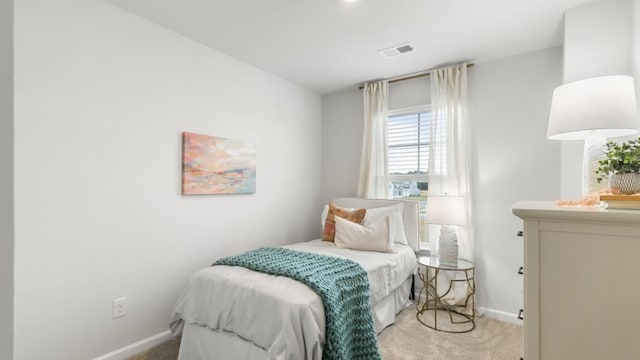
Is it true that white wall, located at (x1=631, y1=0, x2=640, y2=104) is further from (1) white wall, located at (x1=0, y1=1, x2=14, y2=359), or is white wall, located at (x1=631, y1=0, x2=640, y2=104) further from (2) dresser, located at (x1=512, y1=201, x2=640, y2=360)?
(1) white wall, located at (x1=0, y1=1, x2=14, y2=359)

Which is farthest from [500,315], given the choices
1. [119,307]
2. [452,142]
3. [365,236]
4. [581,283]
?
[119,307]

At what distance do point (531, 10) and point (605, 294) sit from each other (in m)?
2.09

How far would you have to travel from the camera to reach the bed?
5.48 ft

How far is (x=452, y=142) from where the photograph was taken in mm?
3107

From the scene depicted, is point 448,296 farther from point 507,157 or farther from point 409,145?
point 409,145

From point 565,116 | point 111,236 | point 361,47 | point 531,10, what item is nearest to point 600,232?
point 565,116

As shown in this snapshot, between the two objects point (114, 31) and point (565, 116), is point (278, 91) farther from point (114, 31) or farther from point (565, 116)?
point (565, 116)

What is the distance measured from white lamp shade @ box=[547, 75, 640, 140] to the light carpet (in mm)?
1750

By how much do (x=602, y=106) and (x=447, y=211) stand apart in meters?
1.66

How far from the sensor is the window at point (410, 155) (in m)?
3.38

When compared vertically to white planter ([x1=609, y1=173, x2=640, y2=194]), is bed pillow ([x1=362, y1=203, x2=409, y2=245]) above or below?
below

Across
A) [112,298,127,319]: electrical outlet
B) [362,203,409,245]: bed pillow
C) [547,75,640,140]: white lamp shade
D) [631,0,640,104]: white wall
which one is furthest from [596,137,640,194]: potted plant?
[112,298,127,319]: electrical outlet

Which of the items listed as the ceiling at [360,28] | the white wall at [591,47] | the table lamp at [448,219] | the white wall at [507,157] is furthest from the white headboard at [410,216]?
the ceiling at [360,28]

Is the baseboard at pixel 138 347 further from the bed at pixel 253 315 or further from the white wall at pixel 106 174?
the bed at pixel 253 315
